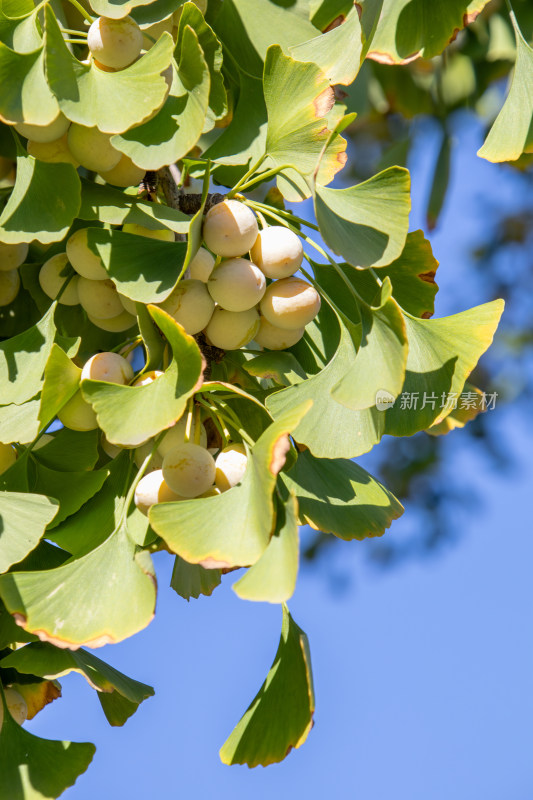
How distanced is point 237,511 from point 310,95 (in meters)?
0.33

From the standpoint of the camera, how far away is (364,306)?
26.2 inches

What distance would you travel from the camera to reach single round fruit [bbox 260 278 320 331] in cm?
69

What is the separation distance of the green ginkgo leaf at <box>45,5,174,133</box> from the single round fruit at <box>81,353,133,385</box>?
0.58 ft

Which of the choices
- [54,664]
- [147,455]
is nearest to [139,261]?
[147,455]

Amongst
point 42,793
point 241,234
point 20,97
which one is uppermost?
point 20,97

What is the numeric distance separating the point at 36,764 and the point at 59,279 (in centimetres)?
40

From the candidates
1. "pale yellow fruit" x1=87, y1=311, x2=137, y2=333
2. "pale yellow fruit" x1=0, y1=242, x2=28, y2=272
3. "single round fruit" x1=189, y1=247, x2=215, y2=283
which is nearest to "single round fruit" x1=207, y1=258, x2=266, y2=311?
"single round fruit" x1=189, y1=247, x2=215, y2=283

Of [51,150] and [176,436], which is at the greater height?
[51,150]

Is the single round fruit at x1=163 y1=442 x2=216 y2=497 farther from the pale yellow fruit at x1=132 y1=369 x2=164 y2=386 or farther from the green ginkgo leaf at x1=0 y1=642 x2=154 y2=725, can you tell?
the green ginkgo leaf at x1=0 y1=642 x2=154 y2=725

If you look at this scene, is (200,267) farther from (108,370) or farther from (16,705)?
(16,705)

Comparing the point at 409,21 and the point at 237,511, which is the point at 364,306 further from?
the point at 409,21

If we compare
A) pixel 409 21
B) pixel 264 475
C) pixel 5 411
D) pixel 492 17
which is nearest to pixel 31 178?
pixel 5 411

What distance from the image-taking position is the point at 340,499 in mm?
719

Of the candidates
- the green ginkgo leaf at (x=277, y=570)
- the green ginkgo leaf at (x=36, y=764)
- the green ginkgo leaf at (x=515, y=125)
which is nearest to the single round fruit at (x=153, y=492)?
the green ginkgo leaf at (x=277, y=570)
